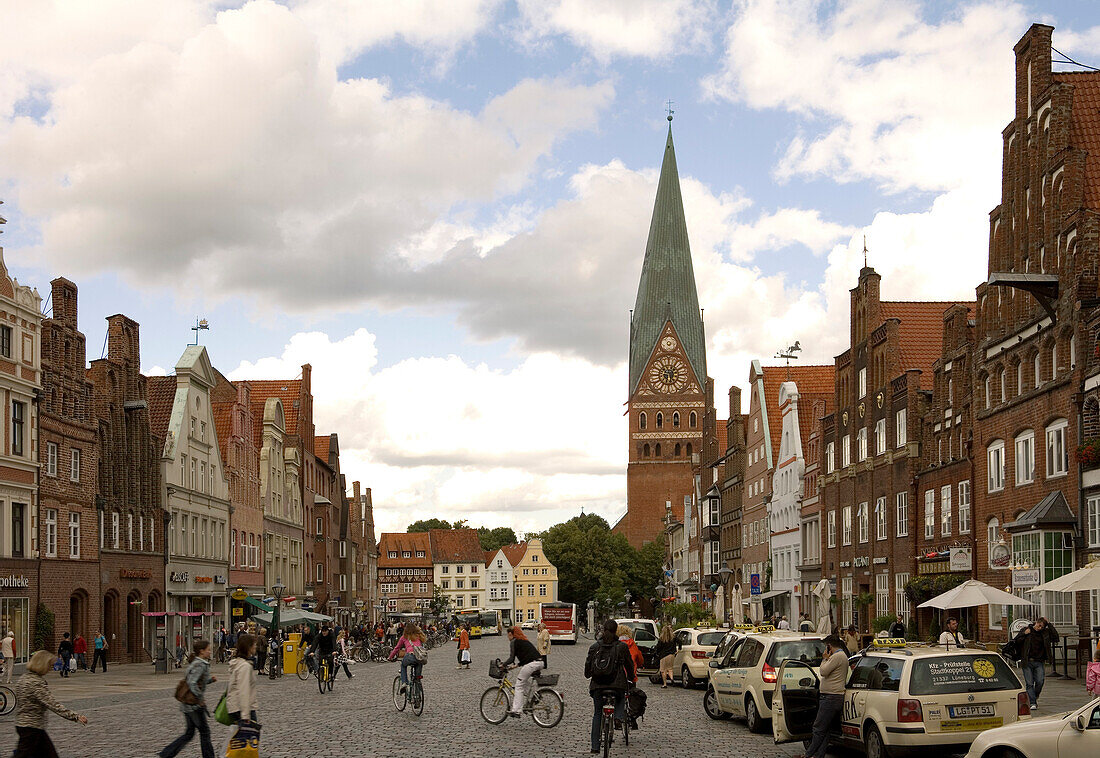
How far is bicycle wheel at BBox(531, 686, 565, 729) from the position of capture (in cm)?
2250

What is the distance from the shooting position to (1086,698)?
24906mm

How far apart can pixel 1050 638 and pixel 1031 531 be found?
15.9ft

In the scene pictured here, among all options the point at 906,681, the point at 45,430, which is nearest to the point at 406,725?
the point at 906,681

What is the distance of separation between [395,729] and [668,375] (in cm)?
13400

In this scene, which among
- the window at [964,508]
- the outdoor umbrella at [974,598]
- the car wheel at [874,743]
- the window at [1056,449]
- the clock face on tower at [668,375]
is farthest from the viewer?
the clock face on tower at [668,375]

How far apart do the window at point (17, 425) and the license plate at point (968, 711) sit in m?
35.0

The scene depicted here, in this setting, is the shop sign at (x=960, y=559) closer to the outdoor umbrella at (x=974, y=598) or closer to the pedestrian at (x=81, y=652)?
the outdoor umbrella at (x=974, y=598)

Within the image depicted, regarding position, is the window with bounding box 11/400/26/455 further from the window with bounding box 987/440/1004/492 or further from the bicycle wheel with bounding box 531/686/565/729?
the window with bounding box 987/440/1004/492

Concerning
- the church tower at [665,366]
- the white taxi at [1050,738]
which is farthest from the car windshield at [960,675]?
the church tower at [665,366]

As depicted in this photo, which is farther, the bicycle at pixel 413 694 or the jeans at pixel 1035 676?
the bicycle at pixel 413 694

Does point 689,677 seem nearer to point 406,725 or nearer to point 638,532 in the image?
point 406,725

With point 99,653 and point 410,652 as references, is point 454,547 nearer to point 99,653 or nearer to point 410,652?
point 99,653

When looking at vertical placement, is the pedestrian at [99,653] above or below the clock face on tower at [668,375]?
below

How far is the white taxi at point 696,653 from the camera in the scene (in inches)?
1336
